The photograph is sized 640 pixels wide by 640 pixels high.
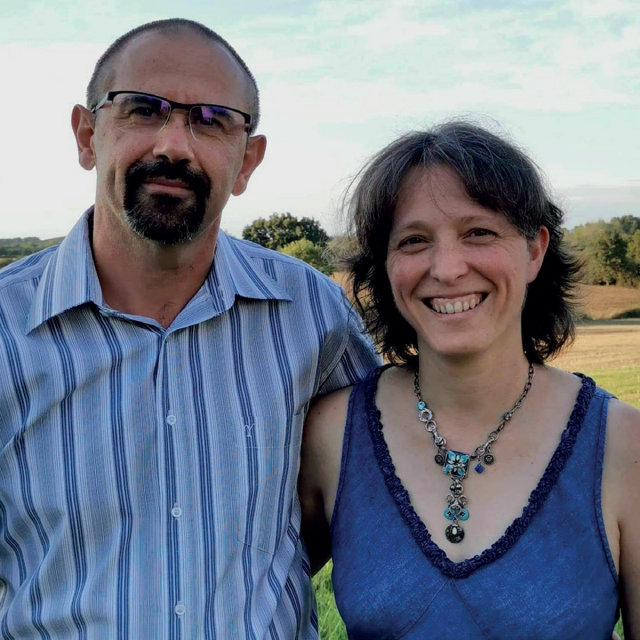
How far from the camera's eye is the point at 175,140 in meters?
2.26

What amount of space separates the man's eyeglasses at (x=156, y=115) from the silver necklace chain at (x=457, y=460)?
116cm

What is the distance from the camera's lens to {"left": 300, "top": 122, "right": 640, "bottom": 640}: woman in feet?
6.53

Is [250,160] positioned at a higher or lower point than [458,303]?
higher

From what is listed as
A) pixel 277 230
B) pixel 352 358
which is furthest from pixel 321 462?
pixel 277 230

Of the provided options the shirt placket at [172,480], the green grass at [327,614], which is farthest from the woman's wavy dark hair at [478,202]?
the green grass at [327,614]

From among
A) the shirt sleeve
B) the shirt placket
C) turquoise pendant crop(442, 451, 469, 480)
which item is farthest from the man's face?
turquoise pendant crop(442, 451, 469, 480)

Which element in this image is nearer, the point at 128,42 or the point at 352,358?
the point at 128,42

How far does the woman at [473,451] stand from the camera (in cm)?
199

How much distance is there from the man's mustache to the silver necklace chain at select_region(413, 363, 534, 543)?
1.04 meters

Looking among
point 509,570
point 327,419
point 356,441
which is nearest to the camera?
point 509,570

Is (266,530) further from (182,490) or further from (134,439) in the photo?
(134,439)

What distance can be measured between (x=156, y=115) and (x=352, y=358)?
110cm

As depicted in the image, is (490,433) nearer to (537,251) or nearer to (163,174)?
(537,251)

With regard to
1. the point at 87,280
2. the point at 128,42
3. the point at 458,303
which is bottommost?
the point at 458,303
